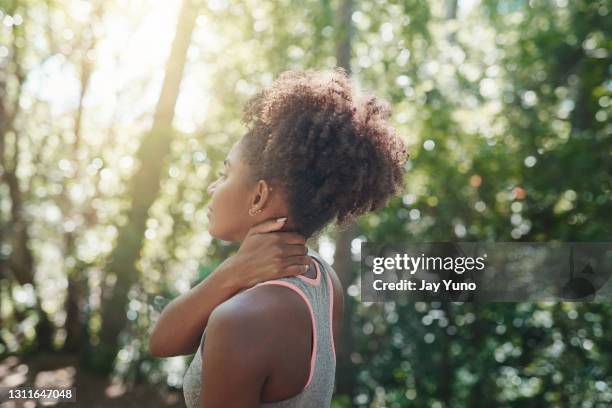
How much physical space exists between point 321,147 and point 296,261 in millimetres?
249

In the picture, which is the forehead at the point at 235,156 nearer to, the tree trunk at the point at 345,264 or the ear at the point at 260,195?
the ear at the point at 260,195

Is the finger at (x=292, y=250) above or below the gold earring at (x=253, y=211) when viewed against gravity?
below

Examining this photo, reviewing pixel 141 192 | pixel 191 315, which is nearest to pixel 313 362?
pixel 191 315

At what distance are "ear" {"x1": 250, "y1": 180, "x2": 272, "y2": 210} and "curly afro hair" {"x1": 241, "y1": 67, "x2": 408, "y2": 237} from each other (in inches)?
0.7

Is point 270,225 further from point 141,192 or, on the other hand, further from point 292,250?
point 141,192

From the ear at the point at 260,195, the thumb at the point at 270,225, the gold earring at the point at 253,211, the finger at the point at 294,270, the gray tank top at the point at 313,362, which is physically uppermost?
the ear at the point at 260,195

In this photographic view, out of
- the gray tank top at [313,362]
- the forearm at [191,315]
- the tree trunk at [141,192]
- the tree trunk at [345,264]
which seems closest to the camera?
the gray tank top at [313,362]

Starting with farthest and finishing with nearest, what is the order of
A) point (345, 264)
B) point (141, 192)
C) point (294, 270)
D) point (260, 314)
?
point (141, 192) < point (345, 264) < point (294, 270) < point (260, 314)

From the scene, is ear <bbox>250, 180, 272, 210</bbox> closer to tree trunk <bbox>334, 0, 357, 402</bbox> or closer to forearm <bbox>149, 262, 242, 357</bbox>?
forearm <bbox>149, 262, 242, 357</bbox>

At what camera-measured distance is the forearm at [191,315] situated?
1324mm

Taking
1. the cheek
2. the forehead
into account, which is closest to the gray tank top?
the cheek

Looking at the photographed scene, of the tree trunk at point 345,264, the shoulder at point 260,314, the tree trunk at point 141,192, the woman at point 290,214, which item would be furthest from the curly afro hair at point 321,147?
the tree trunk at point 141,192

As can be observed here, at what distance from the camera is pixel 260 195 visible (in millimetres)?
1351

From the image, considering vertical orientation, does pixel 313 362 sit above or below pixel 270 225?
below
